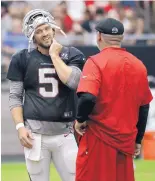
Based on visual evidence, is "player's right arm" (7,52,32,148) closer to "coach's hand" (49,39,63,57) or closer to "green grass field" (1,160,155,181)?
"coach's hand" (49,39,63,57)

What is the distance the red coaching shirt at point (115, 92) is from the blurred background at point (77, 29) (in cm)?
→ 804

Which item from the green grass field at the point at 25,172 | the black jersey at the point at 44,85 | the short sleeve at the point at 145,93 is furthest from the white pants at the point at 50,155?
Answer: the green grass field at the point at 25,172

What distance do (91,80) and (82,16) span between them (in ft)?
38.8

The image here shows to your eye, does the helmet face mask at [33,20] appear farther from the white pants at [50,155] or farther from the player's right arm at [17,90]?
the white pants at [50,155]

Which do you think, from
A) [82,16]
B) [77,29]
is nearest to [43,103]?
[77,29]

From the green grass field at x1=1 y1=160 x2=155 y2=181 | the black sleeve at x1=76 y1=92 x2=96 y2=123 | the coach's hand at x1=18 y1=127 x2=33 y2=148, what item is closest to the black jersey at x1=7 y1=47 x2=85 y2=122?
the coach's hand at x1=18 y1=127 x2=33 y2=148

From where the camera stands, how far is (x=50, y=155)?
279 inches

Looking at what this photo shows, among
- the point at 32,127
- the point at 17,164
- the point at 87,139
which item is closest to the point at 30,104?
the point at 32,127

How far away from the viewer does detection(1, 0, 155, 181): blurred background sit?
15117 mm

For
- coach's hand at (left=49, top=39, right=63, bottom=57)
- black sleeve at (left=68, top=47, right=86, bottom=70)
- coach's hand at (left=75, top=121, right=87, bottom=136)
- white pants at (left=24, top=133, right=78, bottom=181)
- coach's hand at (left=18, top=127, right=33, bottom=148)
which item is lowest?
white pants at (left=24, top=133, right=78, bottom=181)

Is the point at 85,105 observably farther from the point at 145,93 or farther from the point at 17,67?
the point at 17,67

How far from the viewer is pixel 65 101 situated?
7.01 metres

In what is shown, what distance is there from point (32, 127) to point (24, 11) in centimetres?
1025

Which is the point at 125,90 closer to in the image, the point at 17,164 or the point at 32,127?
the point at 32,127
